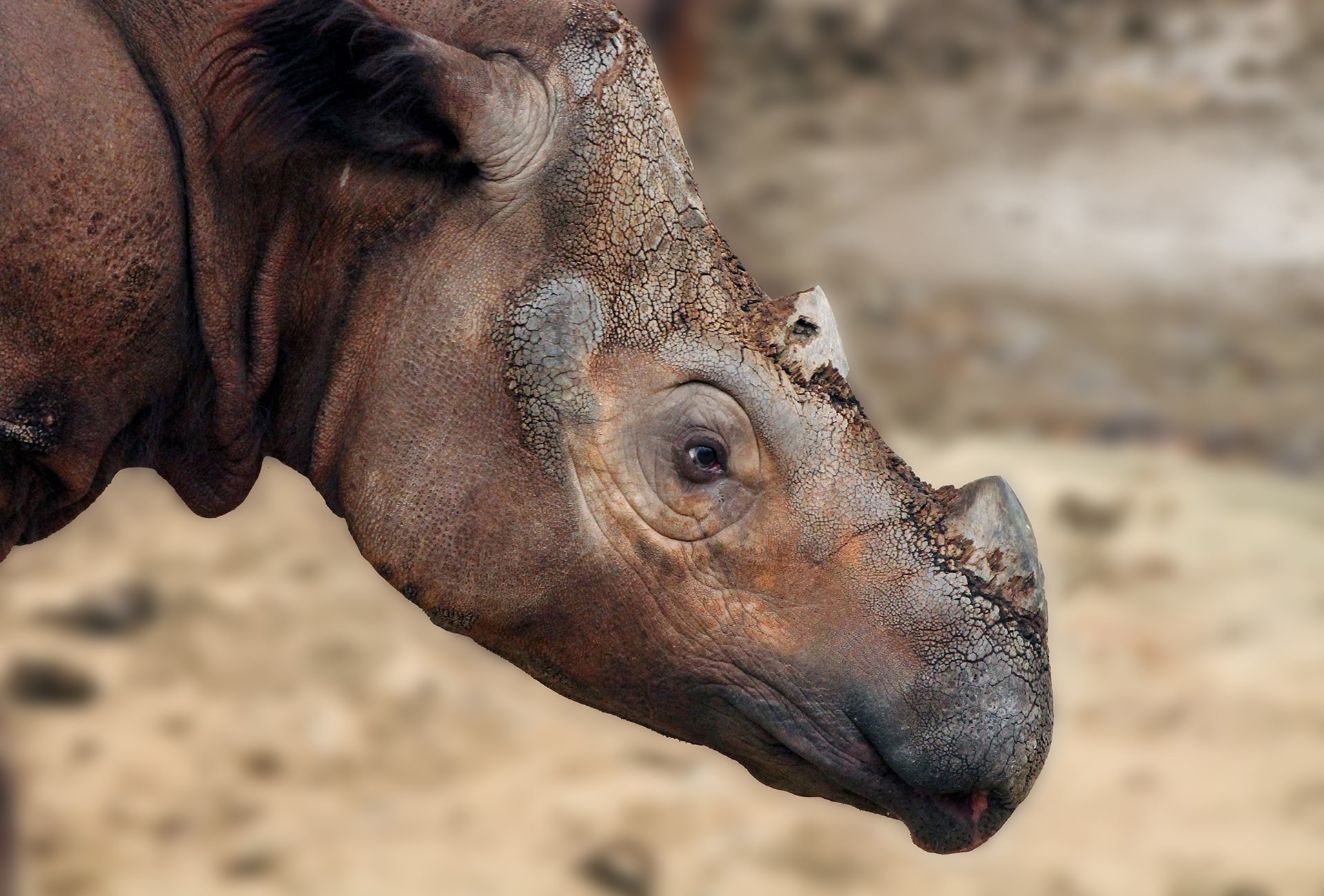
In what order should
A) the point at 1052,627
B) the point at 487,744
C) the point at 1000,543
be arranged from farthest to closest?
the point at 1052,627
the point at 487,744
the point at 1000,543

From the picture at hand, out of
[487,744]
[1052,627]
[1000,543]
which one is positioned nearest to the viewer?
[1000,543]

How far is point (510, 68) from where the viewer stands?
3.45 m

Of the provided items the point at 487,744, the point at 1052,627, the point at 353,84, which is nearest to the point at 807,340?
the point at 353,84

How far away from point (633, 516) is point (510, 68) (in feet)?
2.94

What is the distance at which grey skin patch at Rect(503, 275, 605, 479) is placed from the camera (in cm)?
339

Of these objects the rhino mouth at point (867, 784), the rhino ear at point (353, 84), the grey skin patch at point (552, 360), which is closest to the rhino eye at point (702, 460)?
the grey skin patch at point (552, 360)

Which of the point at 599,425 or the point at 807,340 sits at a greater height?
the point at 807,340

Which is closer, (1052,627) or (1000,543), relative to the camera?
(1000,543)

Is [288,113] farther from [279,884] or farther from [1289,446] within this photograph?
[1289,446]

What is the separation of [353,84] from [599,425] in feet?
2.57

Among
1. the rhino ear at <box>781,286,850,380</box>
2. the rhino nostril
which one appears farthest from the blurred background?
the rhino ear at <box>781,286,850,380</box>

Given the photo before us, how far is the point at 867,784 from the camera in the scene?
335cm

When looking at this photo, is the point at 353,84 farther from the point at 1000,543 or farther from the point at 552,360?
the point at 1000,543

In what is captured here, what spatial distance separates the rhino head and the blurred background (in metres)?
3.67
